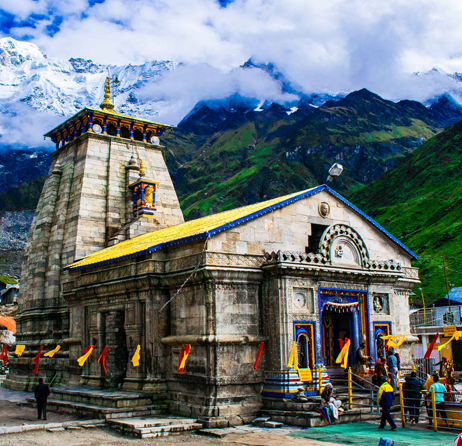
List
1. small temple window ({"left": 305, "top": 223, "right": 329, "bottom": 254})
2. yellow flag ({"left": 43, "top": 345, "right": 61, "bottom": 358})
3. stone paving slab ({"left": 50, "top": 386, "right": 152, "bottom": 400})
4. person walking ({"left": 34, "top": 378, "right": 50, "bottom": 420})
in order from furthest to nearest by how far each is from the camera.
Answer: yellow flag ({"left": 43, "top": 345, "right": 61, "bottom": 358}) < small temple window ({"left": 305, "top": 223, "right": 329, "bottom": 254}) < person walking ({"left": 34, "top": 378, "right": 50, "bottom": 420}) < stone paving slab ({"left": 50, "top": 386, "right": 152, "bottom": 400})

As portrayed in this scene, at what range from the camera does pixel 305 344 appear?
2017cm

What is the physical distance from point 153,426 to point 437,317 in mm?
44115


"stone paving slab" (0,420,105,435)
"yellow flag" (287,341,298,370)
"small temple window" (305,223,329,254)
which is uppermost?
"small temple window" (305,223,329,254)

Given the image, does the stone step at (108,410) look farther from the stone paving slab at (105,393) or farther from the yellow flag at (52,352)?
the yellow flag at (52,352)

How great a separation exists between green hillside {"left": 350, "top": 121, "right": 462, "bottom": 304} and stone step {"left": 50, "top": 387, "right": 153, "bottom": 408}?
5607 centimetres

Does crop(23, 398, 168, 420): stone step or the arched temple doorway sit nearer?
crop(23, 398, 168, 420): stone step

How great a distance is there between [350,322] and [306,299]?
2943 millimetres

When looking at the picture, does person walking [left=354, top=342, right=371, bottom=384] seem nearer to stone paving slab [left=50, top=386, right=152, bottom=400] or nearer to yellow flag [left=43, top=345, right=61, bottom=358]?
stone paving slab [left=50, top=386, right=152, bottom=400]

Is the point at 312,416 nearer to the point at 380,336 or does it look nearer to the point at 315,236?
the point at 380,336

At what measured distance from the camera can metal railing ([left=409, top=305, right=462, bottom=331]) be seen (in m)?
50.7

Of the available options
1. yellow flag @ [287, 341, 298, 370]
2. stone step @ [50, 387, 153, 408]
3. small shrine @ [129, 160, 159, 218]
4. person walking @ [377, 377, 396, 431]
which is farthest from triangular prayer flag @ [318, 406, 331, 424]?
small shrine @ [129, 160, 159, 218]

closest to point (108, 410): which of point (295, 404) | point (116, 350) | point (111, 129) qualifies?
point (116, 350)

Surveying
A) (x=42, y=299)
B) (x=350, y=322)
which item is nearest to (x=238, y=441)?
(x=350, y=322)

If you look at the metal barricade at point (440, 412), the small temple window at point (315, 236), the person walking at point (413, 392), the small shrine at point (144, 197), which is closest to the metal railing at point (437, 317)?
the small shrine at point (144, 197)
